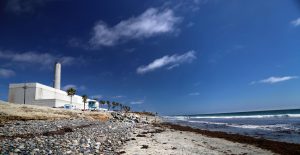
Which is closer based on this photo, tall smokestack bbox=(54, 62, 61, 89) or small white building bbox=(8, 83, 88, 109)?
small white building bbox=(8, 83, 88, 109)

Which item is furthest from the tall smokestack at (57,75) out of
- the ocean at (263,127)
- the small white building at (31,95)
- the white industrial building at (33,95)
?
the ocean at (263,127)

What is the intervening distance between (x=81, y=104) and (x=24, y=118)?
A: 76.0 m

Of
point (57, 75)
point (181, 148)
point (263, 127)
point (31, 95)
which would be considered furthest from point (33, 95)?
point (181, 148)

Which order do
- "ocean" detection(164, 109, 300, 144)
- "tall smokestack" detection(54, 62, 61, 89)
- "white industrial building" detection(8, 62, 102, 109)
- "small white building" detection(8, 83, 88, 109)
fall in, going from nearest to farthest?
"ocean" detection(164, 109, 300, 144) < "white industrial building" detection(8, 62, 102, 109) < "small white building" detection(8, 83, 88, 109) < "tall smokestack" detection(54, 62, 61, 89)

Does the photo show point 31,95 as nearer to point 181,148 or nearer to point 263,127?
point 263,127

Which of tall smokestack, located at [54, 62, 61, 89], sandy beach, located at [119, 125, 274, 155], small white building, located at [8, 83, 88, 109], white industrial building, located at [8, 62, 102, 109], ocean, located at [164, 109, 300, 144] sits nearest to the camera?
sandy beach, located at [119, 125, 274, 155]

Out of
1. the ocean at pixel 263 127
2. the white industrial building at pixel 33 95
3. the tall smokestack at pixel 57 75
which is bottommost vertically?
the ocean at pixel 263 127

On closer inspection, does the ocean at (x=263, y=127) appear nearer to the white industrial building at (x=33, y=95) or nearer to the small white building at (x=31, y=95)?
the white industrial building at (x=33, y=95)

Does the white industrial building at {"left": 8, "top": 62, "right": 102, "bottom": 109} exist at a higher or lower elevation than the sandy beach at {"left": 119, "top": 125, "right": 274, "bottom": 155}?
higher

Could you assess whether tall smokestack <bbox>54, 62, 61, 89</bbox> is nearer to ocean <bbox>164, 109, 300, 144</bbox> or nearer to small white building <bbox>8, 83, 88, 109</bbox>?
small white building <bbox>8, 83, 88, 109</bbox>

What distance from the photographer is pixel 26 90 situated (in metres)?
83.4

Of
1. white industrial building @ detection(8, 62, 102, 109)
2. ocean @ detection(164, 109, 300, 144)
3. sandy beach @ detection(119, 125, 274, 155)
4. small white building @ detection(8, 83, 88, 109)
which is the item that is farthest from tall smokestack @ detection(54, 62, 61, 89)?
sandy beach @ detection(119, 125, 274, 155)

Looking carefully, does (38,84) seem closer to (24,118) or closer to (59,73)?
(59,73)

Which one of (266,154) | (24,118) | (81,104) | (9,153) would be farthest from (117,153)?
(81,104)
